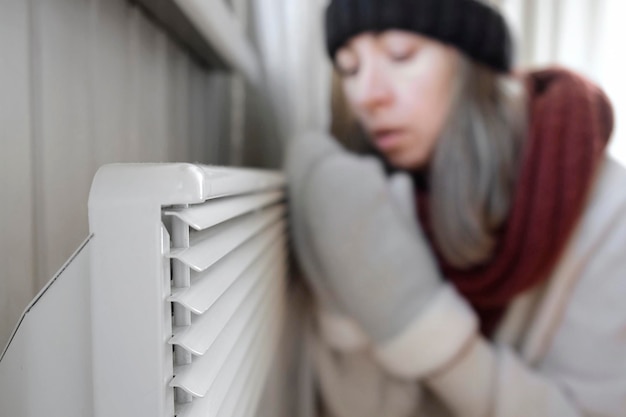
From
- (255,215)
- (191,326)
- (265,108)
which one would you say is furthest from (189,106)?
(191,326)

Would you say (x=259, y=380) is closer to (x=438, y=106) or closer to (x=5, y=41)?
(x=5, y=41)

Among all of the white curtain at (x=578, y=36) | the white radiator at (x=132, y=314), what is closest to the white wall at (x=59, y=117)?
the white radiator at (x=132, y=314)

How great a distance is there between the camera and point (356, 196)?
714mm

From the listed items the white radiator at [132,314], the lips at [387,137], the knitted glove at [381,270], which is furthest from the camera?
the lips at [387,137]

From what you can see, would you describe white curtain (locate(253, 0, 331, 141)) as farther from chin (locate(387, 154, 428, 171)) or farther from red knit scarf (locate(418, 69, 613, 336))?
red knit scarf (locate(418, 69, 613, 336))

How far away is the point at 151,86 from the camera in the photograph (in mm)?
615

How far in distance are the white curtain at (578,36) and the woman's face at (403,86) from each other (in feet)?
0.78

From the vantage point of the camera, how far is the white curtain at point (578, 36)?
0.90 metres

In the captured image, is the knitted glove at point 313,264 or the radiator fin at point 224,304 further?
the knitted glove at point 313,264

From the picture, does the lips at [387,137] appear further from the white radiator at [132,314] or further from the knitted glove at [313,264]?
the white radiator at [132,314]

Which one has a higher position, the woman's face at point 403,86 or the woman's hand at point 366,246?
the woman's face at point 403,86

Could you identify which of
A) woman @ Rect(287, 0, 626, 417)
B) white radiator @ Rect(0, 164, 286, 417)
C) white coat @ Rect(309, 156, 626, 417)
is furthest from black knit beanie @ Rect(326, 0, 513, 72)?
white radiator @ Rect(0, 164, 286, 417)

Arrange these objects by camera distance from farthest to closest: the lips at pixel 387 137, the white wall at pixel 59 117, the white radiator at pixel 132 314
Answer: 1. the lips at pixel 387 137
2. the white wall at pixel 59 117
3. the white radiator at pixel 132 314

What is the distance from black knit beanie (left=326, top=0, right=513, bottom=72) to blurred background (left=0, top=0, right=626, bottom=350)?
0.14 m
